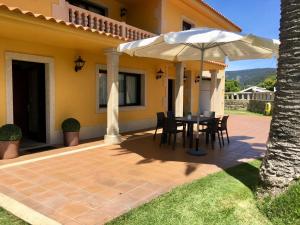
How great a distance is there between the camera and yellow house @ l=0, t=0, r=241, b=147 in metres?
7.72

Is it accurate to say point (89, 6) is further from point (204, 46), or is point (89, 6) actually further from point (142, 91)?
point (204, 46)

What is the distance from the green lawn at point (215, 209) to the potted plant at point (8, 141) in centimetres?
327

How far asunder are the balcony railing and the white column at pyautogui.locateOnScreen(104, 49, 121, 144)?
0.84 meters

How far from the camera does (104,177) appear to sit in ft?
18.9

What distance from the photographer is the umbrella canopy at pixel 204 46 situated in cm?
586

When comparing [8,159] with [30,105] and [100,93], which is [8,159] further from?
[100,93]

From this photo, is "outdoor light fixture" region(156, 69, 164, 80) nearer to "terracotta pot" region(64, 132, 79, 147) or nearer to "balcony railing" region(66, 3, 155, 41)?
"balcony railing" region(66, 3, 155, 41)

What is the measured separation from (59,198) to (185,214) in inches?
86.1

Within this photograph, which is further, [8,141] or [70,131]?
[70,131]

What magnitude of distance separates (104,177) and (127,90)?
24.2ft

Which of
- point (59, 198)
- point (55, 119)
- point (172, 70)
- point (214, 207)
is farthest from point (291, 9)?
point (172, 70)

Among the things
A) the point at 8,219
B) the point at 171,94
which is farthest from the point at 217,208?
the point at 171,94

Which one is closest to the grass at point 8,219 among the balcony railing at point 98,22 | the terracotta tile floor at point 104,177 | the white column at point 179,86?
the terracotta tile floor at point 104,177

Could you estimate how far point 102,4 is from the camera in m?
11.8
